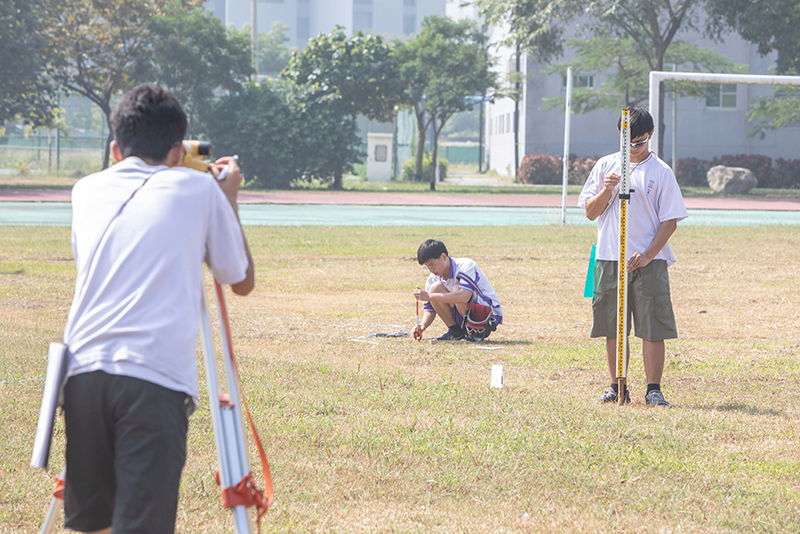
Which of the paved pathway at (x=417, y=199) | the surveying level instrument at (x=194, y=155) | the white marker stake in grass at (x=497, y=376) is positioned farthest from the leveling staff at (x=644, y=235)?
the paved pathway at (x=417, y=199)

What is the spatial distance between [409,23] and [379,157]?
84.9m

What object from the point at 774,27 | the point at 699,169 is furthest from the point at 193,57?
the point at 699,169

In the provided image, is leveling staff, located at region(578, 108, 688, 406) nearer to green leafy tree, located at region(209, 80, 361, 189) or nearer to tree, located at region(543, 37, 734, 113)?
green leafy tree, located at region(209, 80, 361, 189)

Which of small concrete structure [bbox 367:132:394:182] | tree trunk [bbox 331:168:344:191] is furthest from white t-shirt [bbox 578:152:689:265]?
small concrete structure [bbox 367:132:394:182]

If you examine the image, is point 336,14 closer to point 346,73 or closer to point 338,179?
point 346,73

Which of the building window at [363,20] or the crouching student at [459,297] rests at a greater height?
the building window at [363,20]

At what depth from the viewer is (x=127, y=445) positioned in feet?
7.59

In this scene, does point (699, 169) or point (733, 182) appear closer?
point (733, 182)

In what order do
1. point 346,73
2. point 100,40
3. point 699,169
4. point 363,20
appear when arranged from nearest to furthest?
point 100,40 < point 346,73 < point 699,169 < point 363,20

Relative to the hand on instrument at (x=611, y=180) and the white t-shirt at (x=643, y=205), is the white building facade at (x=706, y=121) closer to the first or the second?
the white t-shirt at (x=643, y=205)

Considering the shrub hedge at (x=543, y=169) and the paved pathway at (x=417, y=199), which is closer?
the paved pathway at (x=417, y=199)

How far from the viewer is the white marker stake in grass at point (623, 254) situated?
5.58 meters

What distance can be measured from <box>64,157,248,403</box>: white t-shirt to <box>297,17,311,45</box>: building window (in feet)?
416

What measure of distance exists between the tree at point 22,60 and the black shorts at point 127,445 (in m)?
36.2
